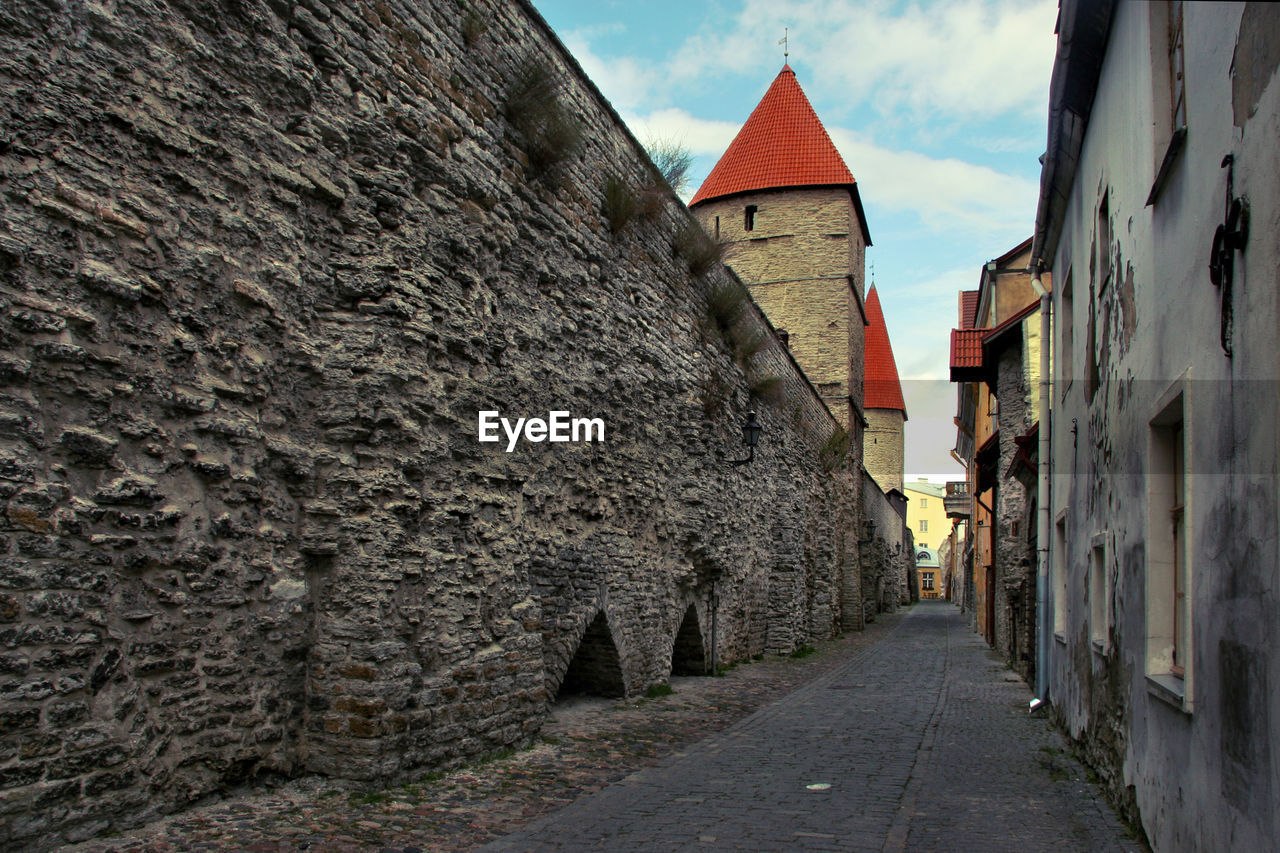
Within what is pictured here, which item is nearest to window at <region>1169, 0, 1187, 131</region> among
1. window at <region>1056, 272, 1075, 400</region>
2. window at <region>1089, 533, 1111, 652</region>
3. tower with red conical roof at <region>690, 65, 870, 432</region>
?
window at <region>1089, 533, 1111, 652</region>

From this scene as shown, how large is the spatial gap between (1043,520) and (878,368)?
4042cm

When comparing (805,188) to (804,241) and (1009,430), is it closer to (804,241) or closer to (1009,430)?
(804,241)

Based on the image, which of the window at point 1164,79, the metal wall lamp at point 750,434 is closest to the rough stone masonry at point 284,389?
the window at point 1164,79

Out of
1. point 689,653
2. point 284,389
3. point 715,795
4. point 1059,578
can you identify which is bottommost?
point 715,795

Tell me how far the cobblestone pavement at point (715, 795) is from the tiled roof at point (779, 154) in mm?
20733

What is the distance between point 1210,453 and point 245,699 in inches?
183

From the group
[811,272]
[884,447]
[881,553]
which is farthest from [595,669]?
[884,447]

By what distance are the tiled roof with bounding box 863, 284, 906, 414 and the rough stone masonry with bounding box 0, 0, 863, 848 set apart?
137 ft

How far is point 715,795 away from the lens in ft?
19.9

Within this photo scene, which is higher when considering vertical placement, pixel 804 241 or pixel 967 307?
pixel 804 241

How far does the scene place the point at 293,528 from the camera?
530 cm

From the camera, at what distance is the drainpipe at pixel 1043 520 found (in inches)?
406

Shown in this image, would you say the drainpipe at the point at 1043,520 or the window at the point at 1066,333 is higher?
the window at the point at 1066,333

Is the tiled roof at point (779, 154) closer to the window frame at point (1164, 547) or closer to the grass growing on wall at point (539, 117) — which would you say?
the grass growing on wall at point (539, 117)
